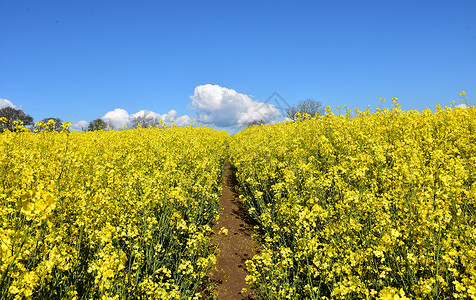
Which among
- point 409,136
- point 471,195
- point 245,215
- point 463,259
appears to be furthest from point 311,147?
point 463,259

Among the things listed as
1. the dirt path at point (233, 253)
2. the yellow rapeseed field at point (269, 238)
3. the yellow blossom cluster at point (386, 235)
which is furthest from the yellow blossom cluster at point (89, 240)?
the yellow blossom cluster at point (386, 235)

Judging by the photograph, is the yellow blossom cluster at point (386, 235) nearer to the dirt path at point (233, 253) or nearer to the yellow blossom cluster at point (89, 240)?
the dirt path at point (233, 253)

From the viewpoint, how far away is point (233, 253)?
22.6 feet

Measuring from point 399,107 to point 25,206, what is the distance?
12.2 m

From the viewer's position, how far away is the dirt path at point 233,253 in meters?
5.44

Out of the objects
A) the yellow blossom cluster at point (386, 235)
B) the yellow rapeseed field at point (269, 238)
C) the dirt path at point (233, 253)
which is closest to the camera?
the yellow rapeseed field at point (269, 238)

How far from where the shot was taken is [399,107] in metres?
10.1

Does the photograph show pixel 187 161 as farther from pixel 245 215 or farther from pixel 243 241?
pixel 243 241

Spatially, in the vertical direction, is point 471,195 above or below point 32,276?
above

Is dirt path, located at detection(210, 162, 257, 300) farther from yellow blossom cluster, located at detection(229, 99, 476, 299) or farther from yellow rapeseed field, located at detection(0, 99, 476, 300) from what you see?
yellow blossom cluster, located at detection(229, 99, 476, 299)

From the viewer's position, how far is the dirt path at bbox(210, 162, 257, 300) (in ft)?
17.9

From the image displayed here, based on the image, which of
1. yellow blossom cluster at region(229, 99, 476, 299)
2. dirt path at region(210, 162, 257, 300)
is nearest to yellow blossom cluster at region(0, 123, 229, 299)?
dirt path at region(210, 162, 257, 300)

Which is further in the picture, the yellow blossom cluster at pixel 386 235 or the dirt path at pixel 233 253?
the dirt path at pixel 233 253

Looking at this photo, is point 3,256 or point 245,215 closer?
point 3,256
